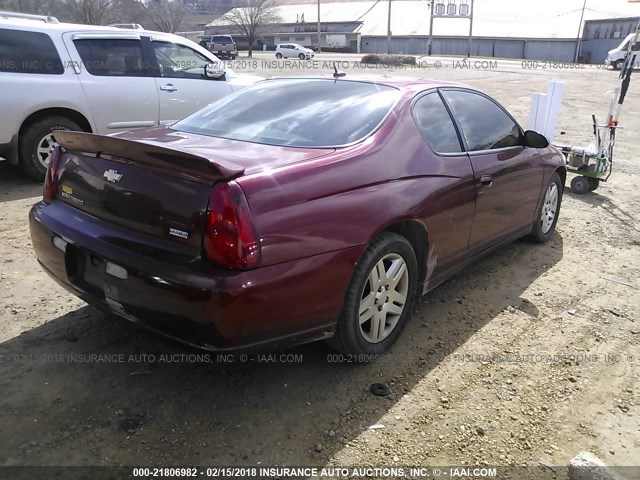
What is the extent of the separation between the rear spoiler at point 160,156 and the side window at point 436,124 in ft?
4.66

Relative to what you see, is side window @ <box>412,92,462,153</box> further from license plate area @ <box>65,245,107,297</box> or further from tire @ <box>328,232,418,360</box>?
license plate area @ <box>65,245,107,297</box>

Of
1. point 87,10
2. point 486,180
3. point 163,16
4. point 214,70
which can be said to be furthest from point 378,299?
point 163,16

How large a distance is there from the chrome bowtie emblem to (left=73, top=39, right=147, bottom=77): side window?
15.0ft

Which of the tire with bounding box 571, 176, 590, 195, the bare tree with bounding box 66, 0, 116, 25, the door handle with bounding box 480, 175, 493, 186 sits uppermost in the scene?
the bare tree with bounding box 66, 0, 116, 25

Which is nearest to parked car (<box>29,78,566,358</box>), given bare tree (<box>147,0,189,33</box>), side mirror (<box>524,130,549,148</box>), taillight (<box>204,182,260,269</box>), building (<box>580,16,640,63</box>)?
taillight (<box>204,182,260,269</box>)

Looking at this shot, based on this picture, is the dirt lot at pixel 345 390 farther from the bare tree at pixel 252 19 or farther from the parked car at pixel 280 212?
the bare tree at pixel 252 19

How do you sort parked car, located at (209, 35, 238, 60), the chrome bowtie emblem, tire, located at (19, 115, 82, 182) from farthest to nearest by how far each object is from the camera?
parked car, located at (209, 35, 238, 60), tire, located at (19, 115, 82, 182), the chrome bowtie emblem

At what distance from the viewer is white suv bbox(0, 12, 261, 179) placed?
234 inches

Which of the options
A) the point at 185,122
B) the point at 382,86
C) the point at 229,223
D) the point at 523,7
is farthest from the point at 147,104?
the point at 523,7

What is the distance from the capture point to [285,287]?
2.35 m

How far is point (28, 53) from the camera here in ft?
19.8

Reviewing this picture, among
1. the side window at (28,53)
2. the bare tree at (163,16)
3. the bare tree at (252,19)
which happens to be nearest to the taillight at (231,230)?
the side window at (28,53)

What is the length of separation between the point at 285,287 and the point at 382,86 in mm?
1752

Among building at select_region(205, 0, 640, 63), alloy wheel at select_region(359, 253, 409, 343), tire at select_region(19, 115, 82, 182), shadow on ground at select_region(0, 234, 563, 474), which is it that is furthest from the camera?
building at select_region(205, 0, 640, 63)
